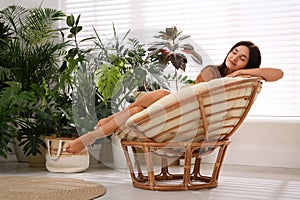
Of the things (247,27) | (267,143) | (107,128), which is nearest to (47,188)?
(107,128)

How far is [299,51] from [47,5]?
7.10ft

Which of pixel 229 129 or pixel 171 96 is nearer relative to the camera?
pixel 171 96

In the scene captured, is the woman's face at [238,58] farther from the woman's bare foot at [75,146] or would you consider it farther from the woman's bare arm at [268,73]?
the woman's bare foot at [75,146]

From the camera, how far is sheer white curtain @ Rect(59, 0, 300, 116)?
3.78 m

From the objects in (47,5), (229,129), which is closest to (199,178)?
(229,129)

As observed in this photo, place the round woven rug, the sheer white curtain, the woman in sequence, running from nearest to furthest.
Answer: the round woven rug
the woman
the sheer white curtain

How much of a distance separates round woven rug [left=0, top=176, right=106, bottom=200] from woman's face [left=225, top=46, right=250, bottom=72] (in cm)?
102

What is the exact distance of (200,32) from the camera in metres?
4.11

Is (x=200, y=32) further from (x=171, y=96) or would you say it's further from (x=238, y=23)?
(x=171, y=96)

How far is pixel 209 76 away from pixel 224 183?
603 millimetres

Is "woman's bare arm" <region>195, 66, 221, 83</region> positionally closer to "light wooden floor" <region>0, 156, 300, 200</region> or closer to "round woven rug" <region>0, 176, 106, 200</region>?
"light wooden floor" <region>0, 156, 300, 200</region>

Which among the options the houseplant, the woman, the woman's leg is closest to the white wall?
the woman

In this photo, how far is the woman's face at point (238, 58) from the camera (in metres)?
3.06

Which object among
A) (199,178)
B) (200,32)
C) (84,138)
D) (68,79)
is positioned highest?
(200,32)
